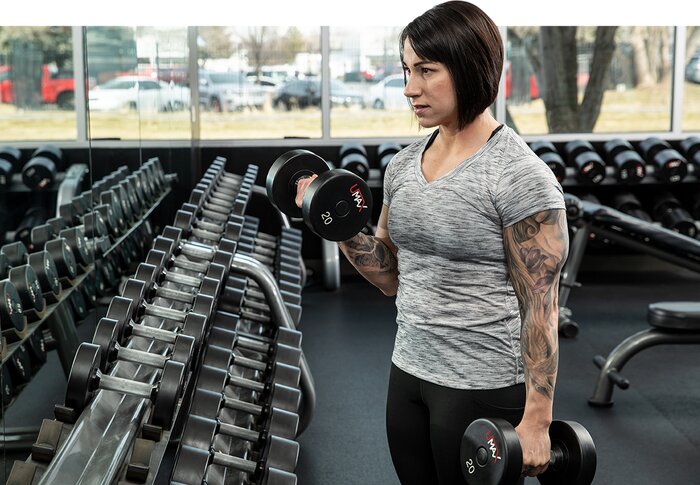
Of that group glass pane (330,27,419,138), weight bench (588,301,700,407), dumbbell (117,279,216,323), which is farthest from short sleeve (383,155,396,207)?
glass pane (330,27,419,138)

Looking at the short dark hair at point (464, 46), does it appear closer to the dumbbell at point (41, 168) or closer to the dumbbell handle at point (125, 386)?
the dumbbell handle at point (125, 386)

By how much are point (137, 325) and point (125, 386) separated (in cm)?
37

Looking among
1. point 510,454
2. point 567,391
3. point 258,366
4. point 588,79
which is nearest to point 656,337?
point 567,391

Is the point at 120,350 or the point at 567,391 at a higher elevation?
the point at 120,350

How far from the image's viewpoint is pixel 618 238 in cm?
466

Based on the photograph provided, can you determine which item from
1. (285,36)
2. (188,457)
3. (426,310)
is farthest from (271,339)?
(285,36)

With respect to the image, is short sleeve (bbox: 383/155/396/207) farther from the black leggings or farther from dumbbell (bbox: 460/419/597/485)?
dumbbell (bbox: 460/419/597/485)

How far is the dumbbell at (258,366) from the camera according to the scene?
8.30ft

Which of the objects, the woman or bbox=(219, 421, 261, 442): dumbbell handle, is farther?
bbox=(219, 421, 261, 442): dumbbell handle

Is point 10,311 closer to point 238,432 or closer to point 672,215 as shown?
point 238,432

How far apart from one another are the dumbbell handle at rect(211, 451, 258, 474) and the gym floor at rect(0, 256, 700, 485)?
49cm

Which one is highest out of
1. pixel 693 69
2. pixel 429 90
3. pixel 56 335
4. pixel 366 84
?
pixel 693 69

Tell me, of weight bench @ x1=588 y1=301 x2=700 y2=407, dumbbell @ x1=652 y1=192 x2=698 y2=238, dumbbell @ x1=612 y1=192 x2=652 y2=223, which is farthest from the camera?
dumbbell @ x1=612 y1=192 x2=652 y2=223

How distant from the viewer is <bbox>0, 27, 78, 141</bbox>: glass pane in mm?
2119
